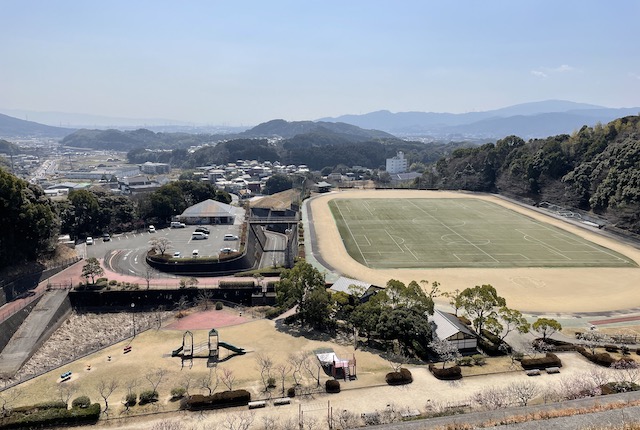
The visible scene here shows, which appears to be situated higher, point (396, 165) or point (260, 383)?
point (396, 165)

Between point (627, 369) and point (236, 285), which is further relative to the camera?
point (236, 285)

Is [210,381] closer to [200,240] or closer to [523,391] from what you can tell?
[523,391]

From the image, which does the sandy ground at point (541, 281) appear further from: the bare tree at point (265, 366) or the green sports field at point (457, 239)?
the bare tree at point (265, 366)

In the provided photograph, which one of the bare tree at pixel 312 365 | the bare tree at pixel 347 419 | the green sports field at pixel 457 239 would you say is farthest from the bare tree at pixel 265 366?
the green sports field at pixel 457 239

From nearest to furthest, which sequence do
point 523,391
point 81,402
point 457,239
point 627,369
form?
point 81,402
point 523,391
point 627,369
point 457,239

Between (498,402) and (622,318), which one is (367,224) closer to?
(622,318)

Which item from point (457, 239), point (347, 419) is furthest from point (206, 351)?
point (457, 239)
